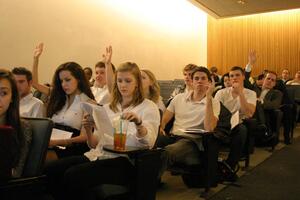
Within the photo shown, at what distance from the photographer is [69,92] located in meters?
3.04

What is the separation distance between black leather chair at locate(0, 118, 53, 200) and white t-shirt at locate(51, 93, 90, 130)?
2.97 ft

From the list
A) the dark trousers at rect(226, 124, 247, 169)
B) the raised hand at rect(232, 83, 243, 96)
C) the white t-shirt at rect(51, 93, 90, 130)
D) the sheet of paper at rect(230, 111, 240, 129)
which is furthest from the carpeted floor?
the white t-shirt at rect(51, 93, 90, 130)

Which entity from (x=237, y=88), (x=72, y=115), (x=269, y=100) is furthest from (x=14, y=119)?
(x=269, y=100)

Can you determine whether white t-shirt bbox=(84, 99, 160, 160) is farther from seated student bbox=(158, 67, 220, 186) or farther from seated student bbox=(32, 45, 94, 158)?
seated student bbox=(158, 67, 220, 186)

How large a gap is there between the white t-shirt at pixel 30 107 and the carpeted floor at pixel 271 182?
5.60ft

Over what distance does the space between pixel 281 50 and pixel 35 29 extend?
8.43 meters

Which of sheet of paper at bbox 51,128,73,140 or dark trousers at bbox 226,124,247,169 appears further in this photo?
dark trousers at bbox 226,124,247,169

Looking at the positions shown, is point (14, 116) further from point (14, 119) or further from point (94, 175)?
point (94, 175)

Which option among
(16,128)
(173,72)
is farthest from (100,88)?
(173,72)

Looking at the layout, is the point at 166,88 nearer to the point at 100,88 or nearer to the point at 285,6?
the point at 100,88

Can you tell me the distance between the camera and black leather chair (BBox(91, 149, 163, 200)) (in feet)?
6.90

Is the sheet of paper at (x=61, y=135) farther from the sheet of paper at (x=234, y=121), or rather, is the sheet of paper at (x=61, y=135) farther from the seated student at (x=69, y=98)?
the sheet of paper at (x=234, y=121)

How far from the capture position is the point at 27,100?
→ 3129mm

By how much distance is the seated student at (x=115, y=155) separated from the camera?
2088 millimetres
